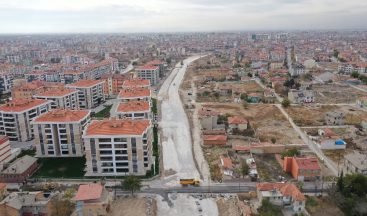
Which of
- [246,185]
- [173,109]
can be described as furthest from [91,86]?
[246,185]

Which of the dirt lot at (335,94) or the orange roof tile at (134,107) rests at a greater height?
the orange roof tile at (134,107)

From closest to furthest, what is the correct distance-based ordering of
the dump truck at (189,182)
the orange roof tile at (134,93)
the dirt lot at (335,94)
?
1. the dump truck at (189,182)
2. the orange roof tile at (134,93)
3. the dirt lot at (335,94)

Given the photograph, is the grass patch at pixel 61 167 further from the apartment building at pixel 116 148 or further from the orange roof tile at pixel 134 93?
the orange roof tile at pixel 134 93

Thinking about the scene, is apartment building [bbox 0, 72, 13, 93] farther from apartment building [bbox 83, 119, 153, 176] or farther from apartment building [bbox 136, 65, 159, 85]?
apartment building [bbox 83, 119, 153, 176]

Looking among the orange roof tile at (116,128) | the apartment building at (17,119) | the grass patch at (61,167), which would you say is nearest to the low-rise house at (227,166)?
the orange roof tile at (116,128)

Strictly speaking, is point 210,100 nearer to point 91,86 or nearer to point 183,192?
point 91,86

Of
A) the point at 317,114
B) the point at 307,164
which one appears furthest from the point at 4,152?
the point at 317,114

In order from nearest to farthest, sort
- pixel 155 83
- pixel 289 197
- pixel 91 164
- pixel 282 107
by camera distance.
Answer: pixel 289 197 < pixel 91 164 < pixel 282 107 < pixel 155 83
